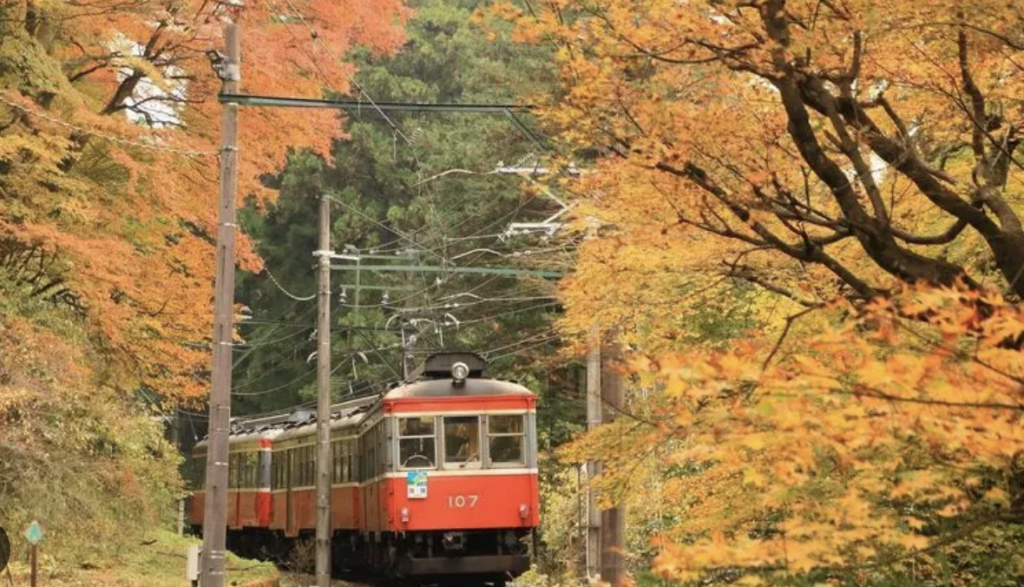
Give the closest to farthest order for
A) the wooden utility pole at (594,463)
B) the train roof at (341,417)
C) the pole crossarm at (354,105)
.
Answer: the pole crossarm at (354,105), the wooden utility pole at (594,463), the train roof at (341,417)

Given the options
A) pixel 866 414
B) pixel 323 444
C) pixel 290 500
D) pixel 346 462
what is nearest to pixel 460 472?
pixel 323 444

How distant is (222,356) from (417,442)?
16.5 feet

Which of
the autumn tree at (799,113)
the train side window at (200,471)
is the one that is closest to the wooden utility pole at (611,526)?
the autumn tree at (799,113)

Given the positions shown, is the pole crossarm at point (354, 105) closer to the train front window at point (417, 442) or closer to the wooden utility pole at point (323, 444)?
the train front window at point (417, 442)

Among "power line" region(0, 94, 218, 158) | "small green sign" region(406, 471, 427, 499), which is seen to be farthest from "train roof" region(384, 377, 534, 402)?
"power line" region(0, 94, 218, 158)

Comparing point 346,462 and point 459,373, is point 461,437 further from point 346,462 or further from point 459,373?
point 346,462

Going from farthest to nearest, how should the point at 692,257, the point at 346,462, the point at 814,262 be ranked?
the point at 346,462
the point at 692,257
the point at 814,262

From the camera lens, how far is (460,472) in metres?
19.9

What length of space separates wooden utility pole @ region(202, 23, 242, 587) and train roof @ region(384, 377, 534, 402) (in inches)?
188

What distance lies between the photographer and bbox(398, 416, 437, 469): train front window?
65.4ft

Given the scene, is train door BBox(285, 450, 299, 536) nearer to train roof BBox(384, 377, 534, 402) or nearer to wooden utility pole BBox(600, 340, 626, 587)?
train roof BBox(384, 377, 534, 402)

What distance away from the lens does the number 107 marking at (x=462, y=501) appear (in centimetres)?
1989

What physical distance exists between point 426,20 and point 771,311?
3526 centimetres

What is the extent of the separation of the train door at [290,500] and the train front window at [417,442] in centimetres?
798
